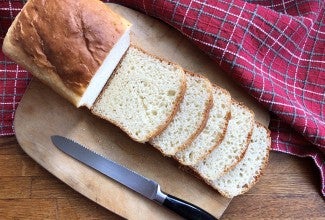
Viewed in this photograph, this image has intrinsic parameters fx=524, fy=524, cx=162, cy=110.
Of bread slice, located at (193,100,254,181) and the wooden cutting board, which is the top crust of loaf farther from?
bread slice, located at (193,100,254,181)

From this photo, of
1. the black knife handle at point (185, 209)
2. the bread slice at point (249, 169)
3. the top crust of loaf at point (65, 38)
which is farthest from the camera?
the bread slice at point (249, 169)

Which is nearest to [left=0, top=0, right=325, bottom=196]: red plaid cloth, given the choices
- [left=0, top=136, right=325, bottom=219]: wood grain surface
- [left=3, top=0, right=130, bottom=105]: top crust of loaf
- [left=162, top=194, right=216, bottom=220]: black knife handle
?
[left=0, top=136, right=325, bottom=219]: wood grain surface

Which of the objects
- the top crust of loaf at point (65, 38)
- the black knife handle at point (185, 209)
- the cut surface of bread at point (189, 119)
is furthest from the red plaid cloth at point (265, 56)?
the black knife handle at point (185, 209)

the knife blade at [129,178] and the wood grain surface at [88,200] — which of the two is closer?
the knife blade at [129,178]

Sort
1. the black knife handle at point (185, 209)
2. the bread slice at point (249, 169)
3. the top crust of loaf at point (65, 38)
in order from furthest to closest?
the bread slice at point (249, 169) → the black knife handle at point (185, 209) → the top crust of loaf at point (65, 38)

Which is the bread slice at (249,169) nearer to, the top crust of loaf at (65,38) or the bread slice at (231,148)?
the bread slice at (231,148)

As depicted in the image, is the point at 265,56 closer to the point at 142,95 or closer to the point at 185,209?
the point at 142,95

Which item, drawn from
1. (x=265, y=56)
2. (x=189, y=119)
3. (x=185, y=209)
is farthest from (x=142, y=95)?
(x=265, y=56)

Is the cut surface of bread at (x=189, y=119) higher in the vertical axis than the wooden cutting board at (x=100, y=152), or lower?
higher
